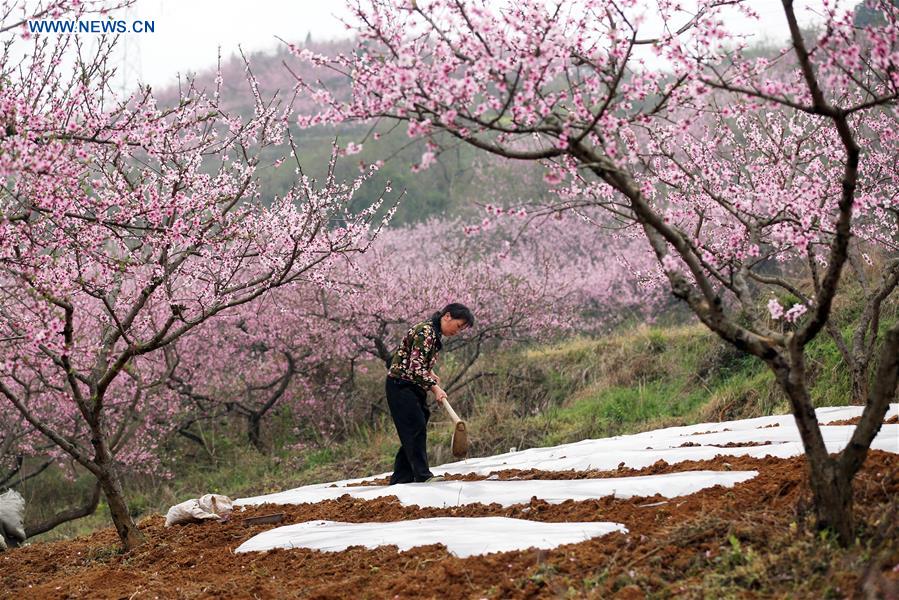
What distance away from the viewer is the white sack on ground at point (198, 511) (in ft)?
24.8

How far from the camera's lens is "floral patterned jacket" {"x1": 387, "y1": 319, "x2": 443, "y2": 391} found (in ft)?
25.3

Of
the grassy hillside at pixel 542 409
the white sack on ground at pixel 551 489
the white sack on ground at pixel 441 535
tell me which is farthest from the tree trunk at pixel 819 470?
the grassy hillside at pixel 542 409

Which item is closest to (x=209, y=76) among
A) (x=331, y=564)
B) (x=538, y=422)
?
(x=538, y=422)

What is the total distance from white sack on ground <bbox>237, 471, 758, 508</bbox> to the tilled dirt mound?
0.75 ft

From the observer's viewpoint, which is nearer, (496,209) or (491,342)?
(496,209)

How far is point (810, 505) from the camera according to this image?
A: 393 centimetres

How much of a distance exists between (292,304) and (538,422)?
4.89 m

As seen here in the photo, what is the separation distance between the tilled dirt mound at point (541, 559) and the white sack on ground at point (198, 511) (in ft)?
2.04

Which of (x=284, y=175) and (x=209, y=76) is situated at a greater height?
(x=209, y=76)

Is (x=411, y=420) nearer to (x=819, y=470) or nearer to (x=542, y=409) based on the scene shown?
(x=819, y=470)

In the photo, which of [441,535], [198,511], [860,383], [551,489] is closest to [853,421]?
[860,383]

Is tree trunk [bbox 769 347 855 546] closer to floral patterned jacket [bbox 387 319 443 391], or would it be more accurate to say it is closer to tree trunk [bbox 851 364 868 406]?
floral patterned jacket [bbox 387 319 443 391]

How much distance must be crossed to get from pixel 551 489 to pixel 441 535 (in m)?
1.43

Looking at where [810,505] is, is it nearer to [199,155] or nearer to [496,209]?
[496,209]
